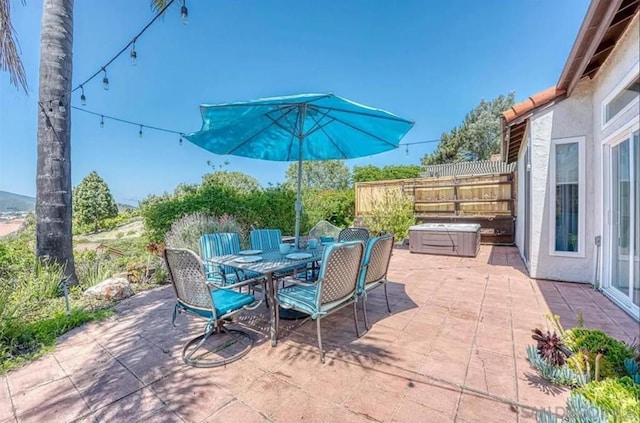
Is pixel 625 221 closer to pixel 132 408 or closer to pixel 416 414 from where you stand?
pixel 416 414

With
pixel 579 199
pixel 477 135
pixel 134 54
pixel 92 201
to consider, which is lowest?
pixel 579 199

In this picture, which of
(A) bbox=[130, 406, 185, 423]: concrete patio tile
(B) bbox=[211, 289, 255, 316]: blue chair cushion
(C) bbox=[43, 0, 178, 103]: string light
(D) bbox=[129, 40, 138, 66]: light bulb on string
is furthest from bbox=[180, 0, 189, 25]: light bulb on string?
(A) bbox=[130, 406, 185, 423]: concrete patio tile

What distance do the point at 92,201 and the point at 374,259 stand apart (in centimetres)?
1987

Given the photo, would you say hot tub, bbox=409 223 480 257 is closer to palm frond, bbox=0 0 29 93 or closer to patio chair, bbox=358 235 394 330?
patio chair, bbox=358 235 394 330

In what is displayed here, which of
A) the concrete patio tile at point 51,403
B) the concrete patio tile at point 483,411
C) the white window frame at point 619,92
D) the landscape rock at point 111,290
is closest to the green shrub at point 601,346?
the concrete patio tile at point 483,411

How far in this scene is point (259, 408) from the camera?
197 cm

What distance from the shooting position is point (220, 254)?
3982mm

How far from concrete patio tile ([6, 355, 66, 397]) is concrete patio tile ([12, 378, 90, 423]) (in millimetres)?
89

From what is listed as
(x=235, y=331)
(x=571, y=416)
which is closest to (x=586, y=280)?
(x=571, y=416)

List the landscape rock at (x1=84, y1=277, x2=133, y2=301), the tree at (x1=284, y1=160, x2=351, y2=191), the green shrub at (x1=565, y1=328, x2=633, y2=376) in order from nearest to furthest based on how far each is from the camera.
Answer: the green shrub at (x1=565, y1=328, x2=633, y2=376)
the landscape rock at (x1=84, y1=277, x2=133, y2=301)
the tree at (x1=284, y1=160, x2=351, y2=191)

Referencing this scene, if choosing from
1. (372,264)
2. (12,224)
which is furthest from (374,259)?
(12,224)

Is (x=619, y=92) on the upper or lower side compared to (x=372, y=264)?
upper

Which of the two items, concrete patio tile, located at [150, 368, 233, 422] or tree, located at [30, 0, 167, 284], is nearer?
concrete patio tile, located at [150, 368, 233, 422]

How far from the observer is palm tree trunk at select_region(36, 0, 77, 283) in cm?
437
